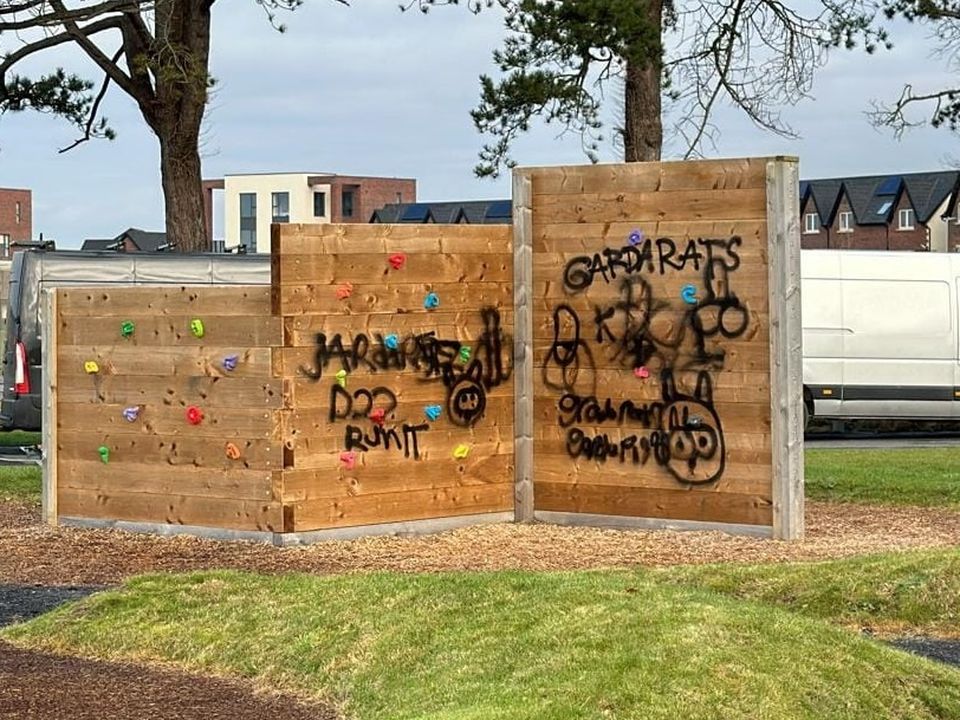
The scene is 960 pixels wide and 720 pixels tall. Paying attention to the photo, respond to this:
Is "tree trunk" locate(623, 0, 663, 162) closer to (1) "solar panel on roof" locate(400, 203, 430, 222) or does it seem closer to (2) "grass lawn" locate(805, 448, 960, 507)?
(2) "grass lawn" locate(805, 448, 960, 507)

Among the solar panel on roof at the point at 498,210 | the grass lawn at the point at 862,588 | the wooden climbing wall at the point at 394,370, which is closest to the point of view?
the grass lawn at the point at 862,588

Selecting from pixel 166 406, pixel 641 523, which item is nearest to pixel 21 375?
pixel 166 406

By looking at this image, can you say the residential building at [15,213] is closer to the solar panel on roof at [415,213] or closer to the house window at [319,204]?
the house window at [319,204]

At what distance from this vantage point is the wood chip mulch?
1248cm

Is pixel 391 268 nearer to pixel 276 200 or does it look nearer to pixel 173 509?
pixel 173 509

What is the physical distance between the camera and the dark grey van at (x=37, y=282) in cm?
2220

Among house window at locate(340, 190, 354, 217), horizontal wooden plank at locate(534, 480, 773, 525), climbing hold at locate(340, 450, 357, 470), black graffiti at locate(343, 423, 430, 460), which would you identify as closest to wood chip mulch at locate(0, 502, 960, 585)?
horizontal wooden plank at locate(534, 480, 773, 525)

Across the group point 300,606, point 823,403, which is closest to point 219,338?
point 300,606

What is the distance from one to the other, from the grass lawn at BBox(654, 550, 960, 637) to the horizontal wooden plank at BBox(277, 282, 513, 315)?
3.42 meters

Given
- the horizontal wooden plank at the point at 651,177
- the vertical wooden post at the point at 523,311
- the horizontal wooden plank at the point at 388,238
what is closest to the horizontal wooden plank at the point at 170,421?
the horizontal wooden plank at the point at 388,238

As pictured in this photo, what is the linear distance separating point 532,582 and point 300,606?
1324mm

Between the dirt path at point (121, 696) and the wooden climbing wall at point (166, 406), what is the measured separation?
4.01m

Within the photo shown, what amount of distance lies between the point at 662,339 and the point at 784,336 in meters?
1.03

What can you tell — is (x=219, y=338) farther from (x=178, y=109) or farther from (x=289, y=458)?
(x=178, y=109)
